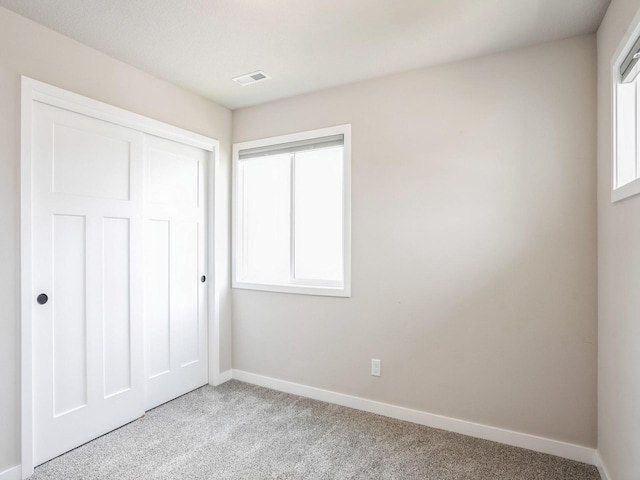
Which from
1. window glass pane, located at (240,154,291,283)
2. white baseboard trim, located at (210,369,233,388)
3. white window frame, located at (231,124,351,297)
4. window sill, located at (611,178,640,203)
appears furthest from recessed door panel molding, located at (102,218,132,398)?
window sill, located at (611,178,640,203)

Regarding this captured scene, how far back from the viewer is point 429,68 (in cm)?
258

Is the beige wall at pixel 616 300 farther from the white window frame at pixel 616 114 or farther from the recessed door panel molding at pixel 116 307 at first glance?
the recessed door panel molding at pixel 116 307

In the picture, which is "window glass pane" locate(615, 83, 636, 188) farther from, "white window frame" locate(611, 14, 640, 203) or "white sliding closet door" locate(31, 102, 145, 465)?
"white sliding closet door" locate(31, 102, 145, 465)

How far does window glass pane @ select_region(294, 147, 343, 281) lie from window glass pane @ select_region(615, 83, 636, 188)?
1784 mm

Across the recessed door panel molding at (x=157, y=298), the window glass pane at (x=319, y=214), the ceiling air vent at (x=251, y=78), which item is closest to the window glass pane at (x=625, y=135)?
the window glass pane at (x=319, y=214)

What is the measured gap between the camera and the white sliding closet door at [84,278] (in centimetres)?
215

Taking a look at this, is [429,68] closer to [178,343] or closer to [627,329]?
[627,329]

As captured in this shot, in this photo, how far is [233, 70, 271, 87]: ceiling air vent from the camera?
2701 millimetres

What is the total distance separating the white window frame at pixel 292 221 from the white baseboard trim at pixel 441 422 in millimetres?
828

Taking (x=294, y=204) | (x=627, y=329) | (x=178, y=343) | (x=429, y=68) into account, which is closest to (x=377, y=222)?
(x=294, y=204)

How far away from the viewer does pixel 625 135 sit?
70.3 inches

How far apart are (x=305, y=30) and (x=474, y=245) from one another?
174 cm

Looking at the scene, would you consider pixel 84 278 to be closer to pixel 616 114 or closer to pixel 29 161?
pixel 29 161

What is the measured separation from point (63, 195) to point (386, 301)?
90.1 inches
